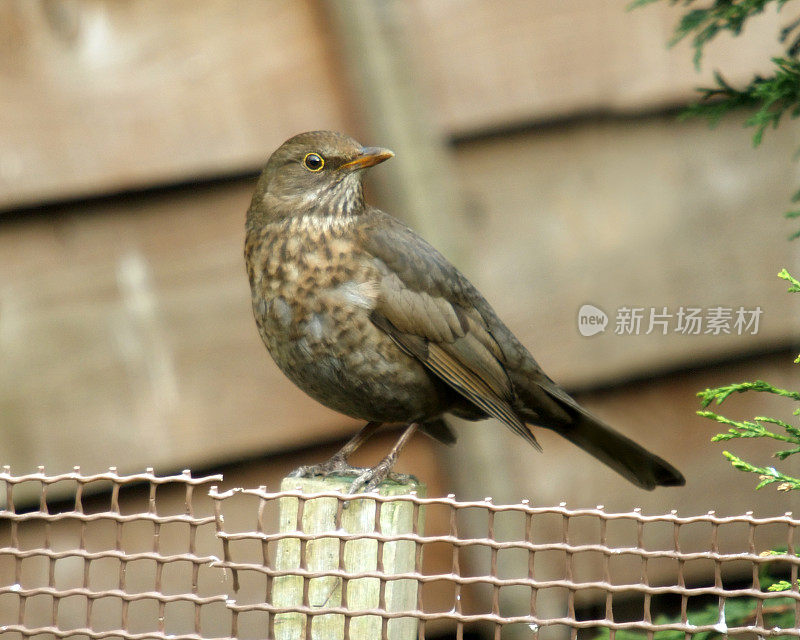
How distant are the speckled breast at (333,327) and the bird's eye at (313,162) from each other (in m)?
0.25

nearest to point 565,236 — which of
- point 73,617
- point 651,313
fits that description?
point 651,313

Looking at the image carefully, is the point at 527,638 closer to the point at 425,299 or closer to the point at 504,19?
the point at 425,299

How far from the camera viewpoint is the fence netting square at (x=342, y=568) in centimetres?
162

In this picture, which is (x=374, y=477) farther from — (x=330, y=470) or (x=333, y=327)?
(x=333, y=327)

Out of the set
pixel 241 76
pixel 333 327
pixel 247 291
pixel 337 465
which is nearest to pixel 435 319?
pixel 333 327

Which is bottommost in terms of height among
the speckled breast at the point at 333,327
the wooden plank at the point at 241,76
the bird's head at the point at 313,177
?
the speckled breast at the point at 333,327

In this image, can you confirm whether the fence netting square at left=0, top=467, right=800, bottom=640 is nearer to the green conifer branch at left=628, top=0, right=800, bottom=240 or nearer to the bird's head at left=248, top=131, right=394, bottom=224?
the bird's head at left=248, top=131, right=394, bottom=224

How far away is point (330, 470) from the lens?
2.61 metres

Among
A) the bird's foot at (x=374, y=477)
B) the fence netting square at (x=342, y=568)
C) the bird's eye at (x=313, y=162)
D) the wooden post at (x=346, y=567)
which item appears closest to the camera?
the fence netting square at (x=342, y=568)

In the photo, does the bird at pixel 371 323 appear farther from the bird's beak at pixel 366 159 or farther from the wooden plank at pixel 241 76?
the wooden plank at pixel 241 76

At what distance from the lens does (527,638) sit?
3.23 metres
